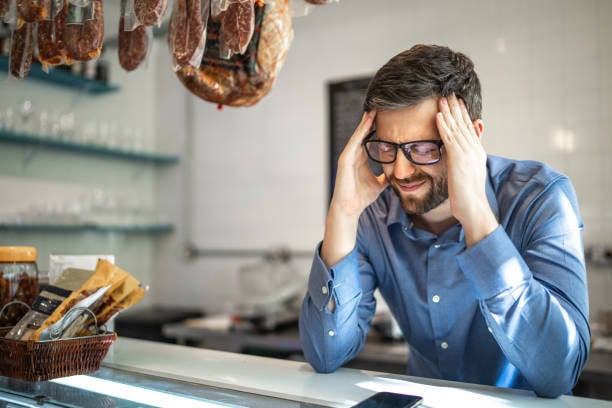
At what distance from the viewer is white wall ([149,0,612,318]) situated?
3170mm

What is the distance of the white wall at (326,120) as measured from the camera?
317cm

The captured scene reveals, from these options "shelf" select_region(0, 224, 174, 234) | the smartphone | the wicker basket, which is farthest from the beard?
"shelf" select_region(0, 224, 174, 234)

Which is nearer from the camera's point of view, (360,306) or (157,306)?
(360,306)

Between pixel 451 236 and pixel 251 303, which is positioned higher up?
pixel 451 236

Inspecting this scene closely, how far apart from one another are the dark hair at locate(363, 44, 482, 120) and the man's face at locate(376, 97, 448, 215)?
0.02 metres

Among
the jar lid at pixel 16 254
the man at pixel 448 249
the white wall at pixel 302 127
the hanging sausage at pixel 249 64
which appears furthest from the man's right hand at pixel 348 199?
the white wall at pixel 302 127

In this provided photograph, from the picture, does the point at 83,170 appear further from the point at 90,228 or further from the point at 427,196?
the point at 427,196

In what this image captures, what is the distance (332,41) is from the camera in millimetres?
4055

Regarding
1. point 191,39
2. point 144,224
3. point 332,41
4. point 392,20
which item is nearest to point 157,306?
point 144,224

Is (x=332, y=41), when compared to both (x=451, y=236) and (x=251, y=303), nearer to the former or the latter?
(x=251, y=303)

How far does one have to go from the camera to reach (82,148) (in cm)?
394

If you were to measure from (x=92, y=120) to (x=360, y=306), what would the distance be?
3297mm

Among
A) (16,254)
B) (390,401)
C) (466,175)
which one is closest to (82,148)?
(16,254)

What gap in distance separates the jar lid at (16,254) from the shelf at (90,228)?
7.99 feet
